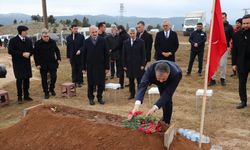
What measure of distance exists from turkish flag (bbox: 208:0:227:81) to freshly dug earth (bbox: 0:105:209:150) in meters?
1.26

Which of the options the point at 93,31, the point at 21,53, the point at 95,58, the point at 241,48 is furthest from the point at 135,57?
the point at 21,53

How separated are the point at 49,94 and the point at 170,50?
3.60 m

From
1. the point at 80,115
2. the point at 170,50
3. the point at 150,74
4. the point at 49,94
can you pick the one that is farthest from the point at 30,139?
the point at 170,50

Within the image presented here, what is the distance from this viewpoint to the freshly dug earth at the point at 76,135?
4316mm

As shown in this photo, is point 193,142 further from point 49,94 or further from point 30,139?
point 49,94

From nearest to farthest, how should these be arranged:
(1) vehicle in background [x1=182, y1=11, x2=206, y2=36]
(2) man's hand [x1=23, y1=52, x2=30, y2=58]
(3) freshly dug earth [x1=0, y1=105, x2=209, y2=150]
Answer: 1. (3) freshly dug earth [x1=0, y1=105, x2=209, y2=150]
2. (2) man's hand [x1=23, y1=52, x2=30, y2=58]
3. (1) vehicle in background [x1=182, y1=11, x2=206, y2=36]

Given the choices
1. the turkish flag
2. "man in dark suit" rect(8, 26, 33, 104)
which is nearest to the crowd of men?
"man in dark suit" rect(8, 26, 33, 104)

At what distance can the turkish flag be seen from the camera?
4680mm

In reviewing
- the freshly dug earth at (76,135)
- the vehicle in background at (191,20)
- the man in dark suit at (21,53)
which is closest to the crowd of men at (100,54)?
the man in dark suit at (21,53)

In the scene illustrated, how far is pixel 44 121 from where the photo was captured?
5016 mm

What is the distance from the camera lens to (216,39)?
4.80 meters

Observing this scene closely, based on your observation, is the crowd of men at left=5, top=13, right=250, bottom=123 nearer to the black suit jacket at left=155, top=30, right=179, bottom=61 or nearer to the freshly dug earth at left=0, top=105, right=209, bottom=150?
the black suit jacket at left=155, top=30, right=179, bottom=61

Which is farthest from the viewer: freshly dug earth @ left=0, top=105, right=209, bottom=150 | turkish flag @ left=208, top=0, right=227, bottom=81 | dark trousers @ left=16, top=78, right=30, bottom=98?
dark trousers @ left=16, top=78, right=30, bottom=98

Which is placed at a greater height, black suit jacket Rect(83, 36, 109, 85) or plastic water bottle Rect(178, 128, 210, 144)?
black suit jacket Rect(83, 36, 109, 85)
